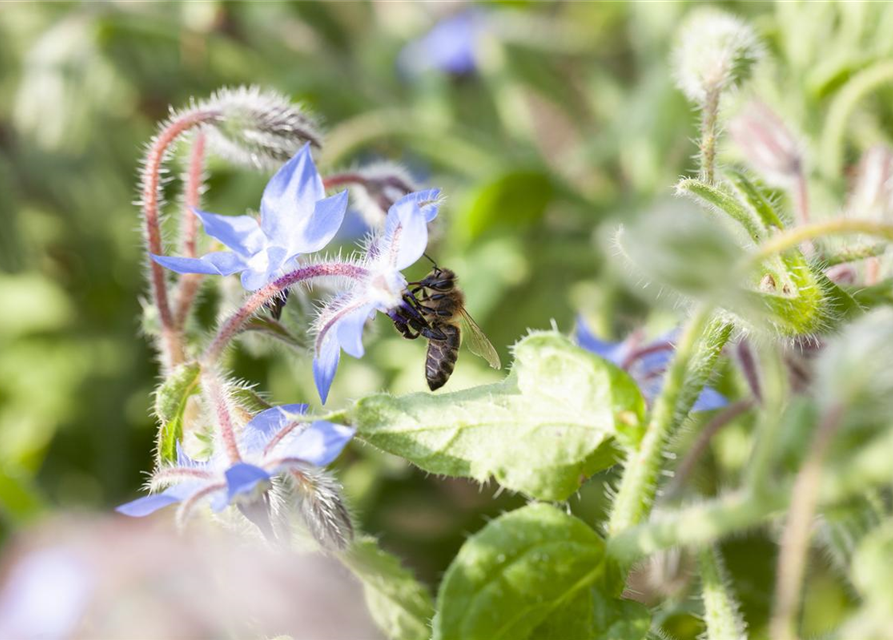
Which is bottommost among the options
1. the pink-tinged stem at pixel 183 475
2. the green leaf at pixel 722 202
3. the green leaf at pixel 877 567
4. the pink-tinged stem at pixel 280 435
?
the green leaf at pixel 877 567

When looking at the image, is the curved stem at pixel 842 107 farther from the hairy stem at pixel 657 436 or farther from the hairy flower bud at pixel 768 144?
the hairy stem at pixel 657 436

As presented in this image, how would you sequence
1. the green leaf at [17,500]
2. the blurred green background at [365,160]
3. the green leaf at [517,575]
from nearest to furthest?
the green leaf at [517,575] < the green leaf at [17,500] < the blurred green background at [365,160]

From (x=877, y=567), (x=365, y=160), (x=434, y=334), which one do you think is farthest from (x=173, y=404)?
(x=365, y=160)

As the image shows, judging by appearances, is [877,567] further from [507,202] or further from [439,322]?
[507,202]

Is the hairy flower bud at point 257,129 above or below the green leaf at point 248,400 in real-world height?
above

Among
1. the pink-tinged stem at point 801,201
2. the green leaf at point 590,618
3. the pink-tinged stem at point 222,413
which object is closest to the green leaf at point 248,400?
the pink-tinged stem at point 222,413

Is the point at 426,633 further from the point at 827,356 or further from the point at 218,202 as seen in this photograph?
the point at 218,202
